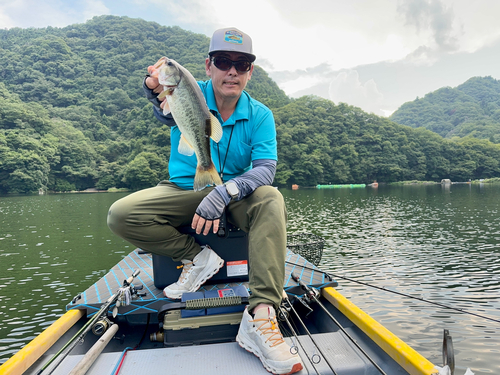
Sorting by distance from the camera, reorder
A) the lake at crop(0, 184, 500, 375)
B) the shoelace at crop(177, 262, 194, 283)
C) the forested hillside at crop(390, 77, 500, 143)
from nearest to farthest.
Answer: the shoelace at crop(177, 262, 194, 283), the lake at crop(0, 184, 500, 375), the forested hillside at crop(390, 77, 500, 143)

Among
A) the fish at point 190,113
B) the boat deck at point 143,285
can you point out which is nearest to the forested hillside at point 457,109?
the boat deck at point 143,285

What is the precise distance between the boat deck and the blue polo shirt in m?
1.00

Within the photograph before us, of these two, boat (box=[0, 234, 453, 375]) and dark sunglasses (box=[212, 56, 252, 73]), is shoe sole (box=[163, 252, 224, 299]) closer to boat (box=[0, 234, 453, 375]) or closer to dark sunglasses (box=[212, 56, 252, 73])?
boat (box=[0, 234, 453, 375])

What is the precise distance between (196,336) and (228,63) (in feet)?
7.28

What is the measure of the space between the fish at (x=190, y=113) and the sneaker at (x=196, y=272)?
624mm

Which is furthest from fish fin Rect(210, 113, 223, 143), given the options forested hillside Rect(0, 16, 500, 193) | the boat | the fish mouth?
forested hillside Rect(0, 16, 500, 193)

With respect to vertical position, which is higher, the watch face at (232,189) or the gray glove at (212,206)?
the watch face at (232,189)

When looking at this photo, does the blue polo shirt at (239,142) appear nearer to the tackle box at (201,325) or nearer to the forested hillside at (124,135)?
the tackle box at (201,325)

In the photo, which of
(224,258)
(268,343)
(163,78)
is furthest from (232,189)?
(268,343)

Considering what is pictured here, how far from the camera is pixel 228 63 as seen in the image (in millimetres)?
2830

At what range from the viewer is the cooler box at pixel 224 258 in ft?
10.0

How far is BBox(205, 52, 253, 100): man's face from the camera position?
2.82 m

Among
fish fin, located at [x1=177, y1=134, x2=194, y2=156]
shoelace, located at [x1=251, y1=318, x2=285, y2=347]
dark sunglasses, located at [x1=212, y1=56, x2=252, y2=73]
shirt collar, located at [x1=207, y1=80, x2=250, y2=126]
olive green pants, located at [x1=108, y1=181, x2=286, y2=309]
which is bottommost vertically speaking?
shoelace, located at [x1=251, y1=318, x2=285, y2=347]

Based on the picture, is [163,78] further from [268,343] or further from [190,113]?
[268,343]
